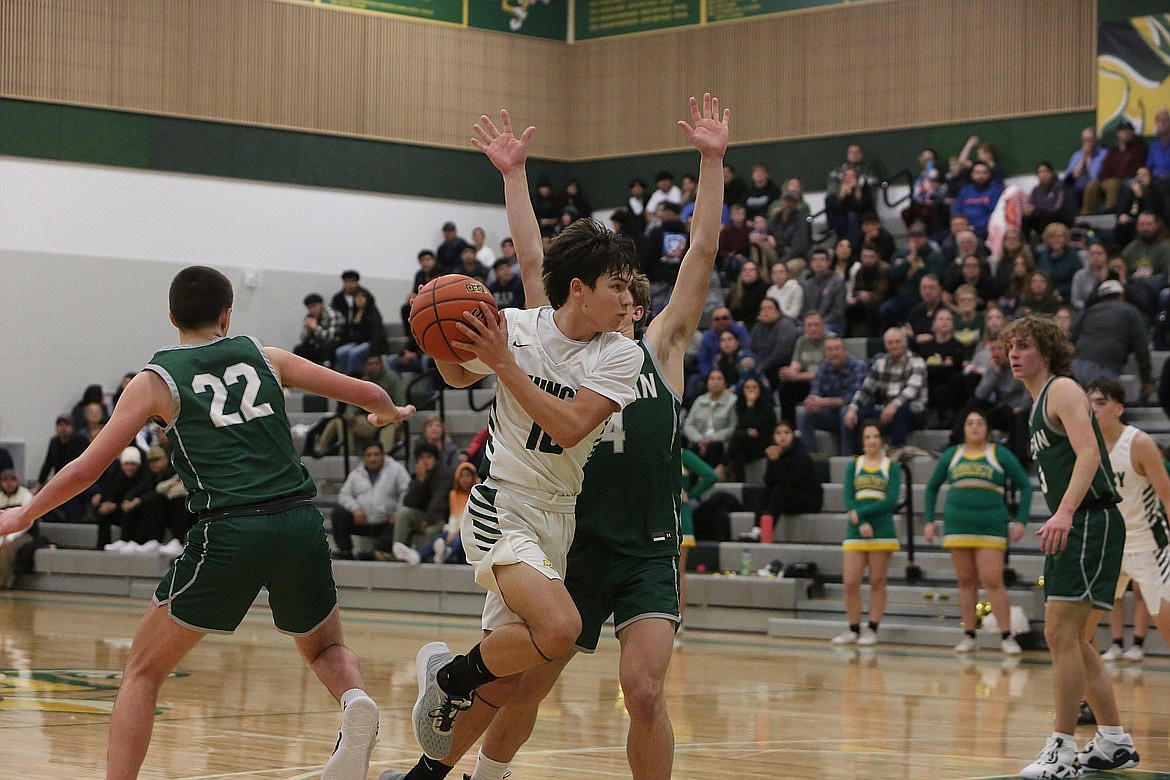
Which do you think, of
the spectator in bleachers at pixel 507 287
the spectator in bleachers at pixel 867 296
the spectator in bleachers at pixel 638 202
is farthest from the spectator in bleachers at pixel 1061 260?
the spectator in bleachers at pixel 507 287

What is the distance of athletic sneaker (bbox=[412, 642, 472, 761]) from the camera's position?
185 inches

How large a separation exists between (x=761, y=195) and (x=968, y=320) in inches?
192

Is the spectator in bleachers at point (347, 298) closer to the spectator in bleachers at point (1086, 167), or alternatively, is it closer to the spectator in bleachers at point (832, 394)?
the spectator in bleachers at point (832, 394)

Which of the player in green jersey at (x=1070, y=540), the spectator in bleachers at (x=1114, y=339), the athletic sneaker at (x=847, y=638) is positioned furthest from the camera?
the spectator in bleachers at (x=1114, y=339)

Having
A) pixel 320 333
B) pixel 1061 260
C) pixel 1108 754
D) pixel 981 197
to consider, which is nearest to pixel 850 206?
pixel 981 197

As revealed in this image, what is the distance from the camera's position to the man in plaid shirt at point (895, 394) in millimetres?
14023

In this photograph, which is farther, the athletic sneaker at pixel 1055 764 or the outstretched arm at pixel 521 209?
the athletic sneaker at pixel 1055 764

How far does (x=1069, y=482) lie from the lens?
251 inches

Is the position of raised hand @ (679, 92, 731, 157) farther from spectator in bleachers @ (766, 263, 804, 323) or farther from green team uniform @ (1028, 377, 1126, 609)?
spectator in bleachers @ (766, 263, 804, 323)

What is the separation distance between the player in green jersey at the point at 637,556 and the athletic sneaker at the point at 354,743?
1.08ft

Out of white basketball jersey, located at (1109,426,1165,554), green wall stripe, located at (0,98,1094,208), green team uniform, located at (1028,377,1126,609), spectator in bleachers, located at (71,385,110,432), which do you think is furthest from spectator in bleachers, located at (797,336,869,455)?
spectator in bleachers, located at (71,385,110,432)

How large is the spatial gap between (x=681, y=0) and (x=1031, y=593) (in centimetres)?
1274

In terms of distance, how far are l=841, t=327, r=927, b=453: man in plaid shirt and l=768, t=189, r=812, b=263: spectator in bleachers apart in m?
3.95

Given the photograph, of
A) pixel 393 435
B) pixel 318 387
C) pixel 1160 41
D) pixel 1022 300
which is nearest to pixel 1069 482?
pixel 318 387
